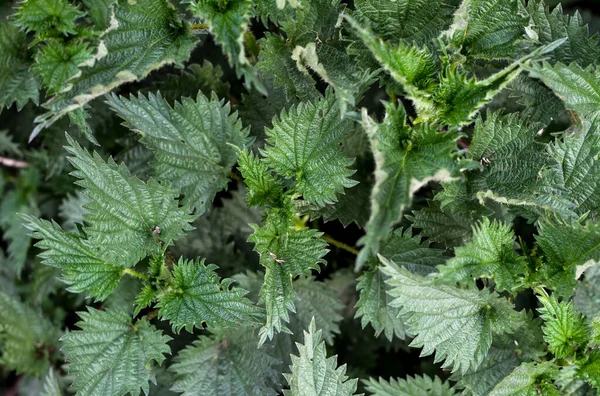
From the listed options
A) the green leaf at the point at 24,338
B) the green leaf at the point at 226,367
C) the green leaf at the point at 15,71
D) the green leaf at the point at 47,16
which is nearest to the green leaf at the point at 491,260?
the green leaf at the point at 226,367

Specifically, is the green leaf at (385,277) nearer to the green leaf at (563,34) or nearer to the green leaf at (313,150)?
the green leaf at (313,150)

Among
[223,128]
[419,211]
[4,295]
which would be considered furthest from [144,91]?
[419,211]

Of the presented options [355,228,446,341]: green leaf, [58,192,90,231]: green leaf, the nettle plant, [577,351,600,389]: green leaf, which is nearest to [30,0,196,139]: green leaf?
the nettle plant

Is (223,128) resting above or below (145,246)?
above

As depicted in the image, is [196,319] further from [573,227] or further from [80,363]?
[573,227]

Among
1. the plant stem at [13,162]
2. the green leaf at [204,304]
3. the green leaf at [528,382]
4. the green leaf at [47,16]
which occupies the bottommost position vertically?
the green leaf at [528,382]
